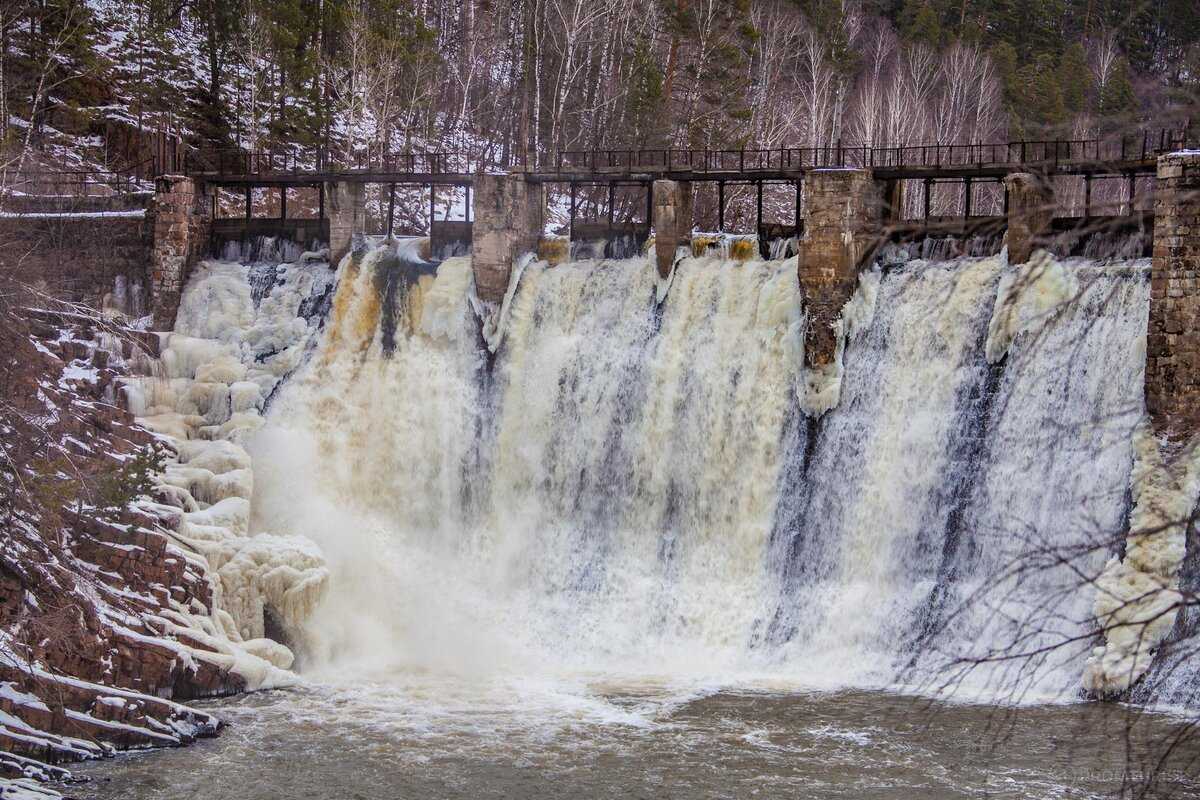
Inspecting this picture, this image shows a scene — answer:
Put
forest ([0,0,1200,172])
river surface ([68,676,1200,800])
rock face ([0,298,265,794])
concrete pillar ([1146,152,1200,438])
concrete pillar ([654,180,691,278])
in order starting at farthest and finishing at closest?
1. forest ([0,0,1200,172])
2. concrete pillar ([654,180,691,278])
3. concrete pillar ([1146,152,1200,438])
4. rock face ([0,298,265,794])
5. river surface ([68,676,1200,800])

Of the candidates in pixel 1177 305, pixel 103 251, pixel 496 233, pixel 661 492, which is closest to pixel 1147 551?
pixel 1177 305

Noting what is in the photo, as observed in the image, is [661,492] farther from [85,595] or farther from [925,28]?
[925,28]

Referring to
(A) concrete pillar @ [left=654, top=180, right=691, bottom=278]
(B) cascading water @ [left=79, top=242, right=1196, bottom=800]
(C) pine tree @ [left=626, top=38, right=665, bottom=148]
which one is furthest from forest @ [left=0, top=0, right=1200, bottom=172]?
(B) cascading water @ [left=79, top=242, right=1196, bottom=800]

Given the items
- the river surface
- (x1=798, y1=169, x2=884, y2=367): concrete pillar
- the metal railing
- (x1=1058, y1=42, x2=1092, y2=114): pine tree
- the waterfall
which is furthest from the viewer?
(x1=1058, y1=42, x2=1092, y2=114): pine tree

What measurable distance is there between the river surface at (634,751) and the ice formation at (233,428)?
2604 millimetres

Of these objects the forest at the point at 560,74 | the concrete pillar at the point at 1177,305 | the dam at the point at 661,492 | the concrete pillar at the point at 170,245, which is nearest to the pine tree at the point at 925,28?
the forest at the point at 560,74

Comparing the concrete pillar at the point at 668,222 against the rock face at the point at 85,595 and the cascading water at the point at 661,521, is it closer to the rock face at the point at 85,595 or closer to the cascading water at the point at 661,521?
the cascading water at the point at 661,521

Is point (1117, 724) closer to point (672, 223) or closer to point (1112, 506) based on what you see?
point (1112, 506)

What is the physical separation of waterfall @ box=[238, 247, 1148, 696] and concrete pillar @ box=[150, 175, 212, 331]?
4497 mm

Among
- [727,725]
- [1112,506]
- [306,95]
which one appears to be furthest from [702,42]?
[727,725]

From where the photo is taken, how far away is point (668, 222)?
30.1 m

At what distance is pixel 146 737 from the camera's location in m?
20.8

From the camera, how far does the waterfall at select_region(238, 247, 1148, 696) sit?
2462cm

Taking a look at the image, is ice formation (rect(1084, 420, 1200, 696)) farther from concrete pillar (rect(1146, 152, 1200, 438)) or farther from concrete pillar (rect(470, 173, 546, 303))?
concrete pillar (rect(470, 173, 546, 303))
